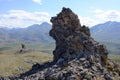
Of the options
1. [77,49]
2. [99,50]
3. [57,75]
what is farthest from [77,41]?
[57,75]

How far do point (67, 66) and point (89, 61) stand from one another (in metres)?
5.54

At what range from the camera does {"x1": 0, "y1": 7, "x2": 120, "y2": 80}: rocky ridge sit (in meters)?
65.8

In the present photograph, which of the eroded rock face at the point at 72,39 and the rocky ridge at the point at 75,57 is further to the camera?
the eroded rock face at the point at 72,39

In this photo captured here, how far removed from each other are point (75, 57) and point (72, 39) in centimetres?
1040

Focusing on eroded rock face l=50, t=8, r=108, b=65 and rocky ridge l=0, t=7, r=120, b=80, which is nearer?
rocky ridge l=0, t=7, r=120, b=80

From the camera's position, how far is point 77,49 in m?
85.2

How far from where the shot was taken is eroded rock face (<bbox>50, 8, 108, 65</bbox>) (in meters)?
80.3

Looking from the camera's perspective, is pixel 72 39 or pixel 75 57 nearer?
pixel 75 57

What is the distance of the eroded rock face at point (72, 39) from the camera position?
8031cm

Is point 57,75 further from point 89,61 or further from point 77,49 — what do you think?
point 77,49

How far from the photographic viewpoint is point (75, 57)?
3169 inches

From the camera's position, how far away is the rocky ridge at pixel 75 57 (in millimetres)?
65750

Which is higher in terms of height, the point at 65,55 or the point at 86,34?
the point at 86,34

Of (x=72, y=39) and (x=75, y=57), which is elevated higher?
(x=72, y=39)
